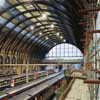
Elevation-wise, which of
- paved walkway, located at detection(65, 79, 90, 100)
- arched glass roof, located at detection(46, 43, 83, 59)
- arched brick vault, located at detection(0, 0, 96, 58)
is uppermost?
arched brick vault, located at detection(0, 0, 96, 58)

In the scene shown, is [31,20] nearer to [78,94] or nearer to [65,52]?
[78,94]

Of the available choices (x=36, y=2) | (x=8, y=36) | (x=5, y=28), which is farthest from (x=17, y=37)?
(x=36, y=2)

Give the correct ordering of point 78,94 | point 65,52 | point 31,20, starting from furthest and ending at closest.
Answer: point 65,52 < point 31,20 < point 78,94

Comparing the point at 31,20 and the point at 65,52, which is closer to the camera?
the point at 31,20

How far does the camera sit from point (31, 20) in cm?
2048

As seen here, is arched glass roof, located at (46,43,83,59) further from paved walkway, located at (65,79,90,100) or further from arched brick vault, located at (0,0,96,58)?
paved walkway, located at (65,79,90,100)

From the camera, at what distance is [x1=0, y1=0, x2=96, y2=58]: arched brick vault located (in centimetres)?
1276

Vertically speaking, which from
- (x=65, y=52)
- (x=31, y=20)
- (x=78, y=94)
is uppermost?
(x=31, y=20)

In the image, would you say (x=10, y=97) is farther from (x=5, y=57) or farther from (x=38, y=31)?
(x=38, y=31)

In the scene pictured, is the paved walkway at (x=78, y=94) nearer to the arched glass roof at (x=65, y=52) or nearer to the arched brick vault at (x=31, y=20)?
the arched brick vault at (x=31, y=20)

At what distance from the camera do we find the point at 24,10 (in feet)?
54.8

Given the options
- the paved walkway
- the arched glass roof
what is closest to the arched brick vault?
the paved walkway

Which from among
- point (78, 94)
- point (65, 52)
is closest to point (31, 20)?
point (78, 94)

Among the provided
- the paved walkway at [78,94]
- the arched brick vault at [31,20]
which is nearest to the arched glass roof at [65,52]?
the arched brick vault at [31,20]
